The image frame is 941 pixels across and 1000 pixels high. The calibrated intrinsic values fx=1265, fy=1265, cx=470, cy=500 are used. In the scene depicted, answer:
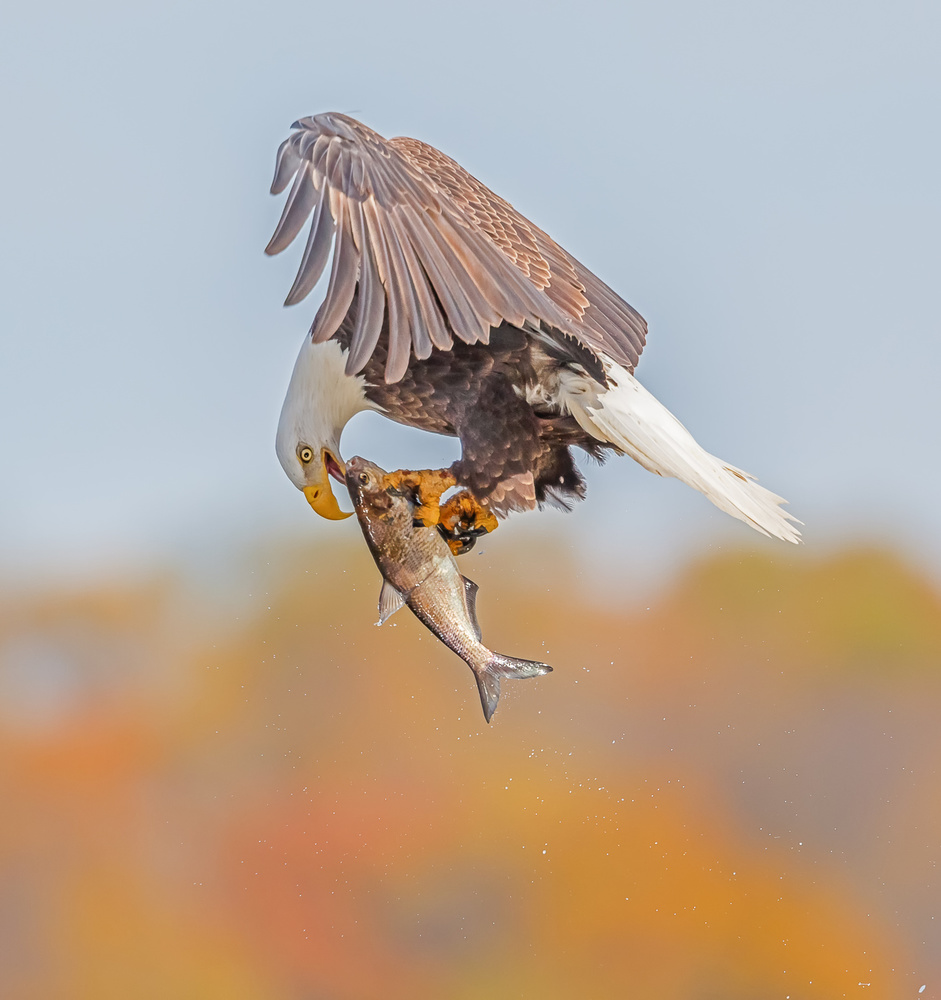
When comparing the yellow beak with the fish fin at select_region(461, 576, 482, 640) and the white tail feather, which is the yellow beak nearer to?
the fish fin at select_region(461, 576, 482, 640)

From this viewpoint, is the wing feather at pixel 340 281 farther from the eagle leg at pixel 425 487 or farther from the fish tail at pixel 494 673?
the fish tail at pixel 494 673

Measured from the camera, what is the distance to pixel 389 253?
7.72 feet

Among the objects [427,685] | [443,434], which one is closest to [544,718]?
[427,685]

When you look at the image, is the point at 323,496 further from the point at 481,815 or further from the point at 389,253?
the point at 481,815

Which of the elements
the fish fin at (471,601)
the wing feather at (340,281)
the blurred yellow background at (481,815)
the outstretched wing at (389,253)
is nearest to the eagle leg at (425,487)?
the fish fin at (471,601)

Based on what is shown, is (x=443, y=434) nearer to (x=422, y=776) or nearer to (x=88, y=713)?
(x=422, y=776)

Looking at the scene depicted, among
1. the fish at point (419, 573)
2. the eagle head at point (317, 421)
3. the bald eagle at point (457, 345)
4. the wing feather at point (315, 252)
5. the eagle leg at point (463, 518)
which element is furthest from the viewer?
the eagle head at point (317, 421)

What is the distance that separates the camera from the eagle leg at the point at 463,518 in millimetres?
2887

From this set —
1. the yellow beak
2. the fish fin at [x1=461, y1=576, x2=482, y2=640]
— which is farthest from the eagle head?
the fish fin at [x1=461, y1=576, x2=482, y2=640]

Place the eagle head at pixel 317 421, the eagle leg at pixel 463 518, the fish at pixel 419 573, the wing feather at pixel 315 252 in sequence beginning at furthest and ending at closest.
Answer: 1. the eagle head at pixel 317 421
2. the eagle leg at pixel 463 518
3. the fish at pixel 419 573
4. the wing feather at pixel 315 252

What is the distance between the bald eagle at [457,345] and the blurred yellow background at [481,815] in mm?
9892

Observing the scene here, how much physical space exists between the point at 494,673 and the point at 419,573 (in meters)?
0.27

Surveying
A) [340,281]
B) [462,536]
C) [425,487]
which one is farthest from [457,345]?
[340,281]

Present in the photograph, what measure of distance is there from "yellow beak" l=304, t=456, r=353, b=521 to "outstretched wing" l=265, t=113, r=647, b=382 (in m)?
0.73
